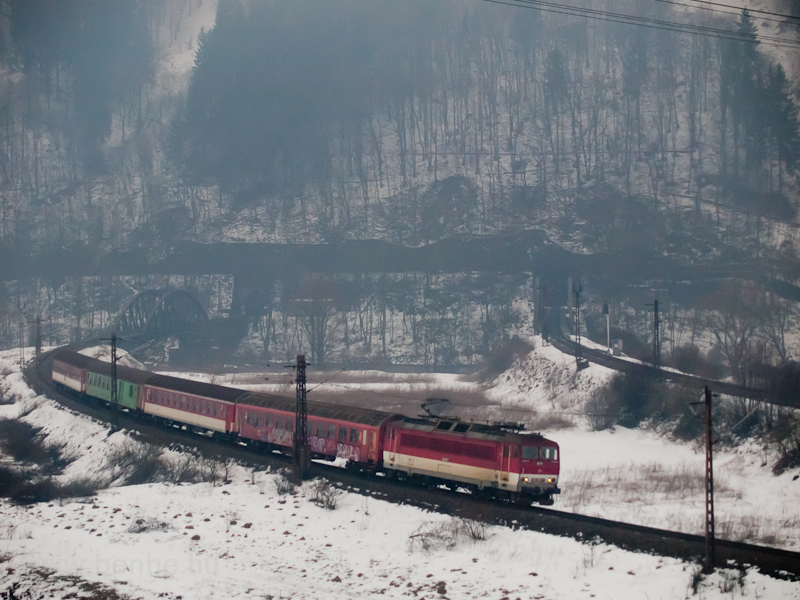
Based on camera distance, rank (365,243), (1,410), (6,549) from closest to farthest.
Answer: (6,549) < (1,410) < (365,243)

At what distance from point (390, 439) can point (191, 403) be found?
21015 millimetres

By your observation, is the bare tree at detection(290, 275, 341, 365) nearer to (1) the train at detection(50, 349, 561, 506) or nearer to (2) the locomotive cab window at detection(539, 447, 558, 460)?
(1) the train at detection(50, 349, 561, 506)

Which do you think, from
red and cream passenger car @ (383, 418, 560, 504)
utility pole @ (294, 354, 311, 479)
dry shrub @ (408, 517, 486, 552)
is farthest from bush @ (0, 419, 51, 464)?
dry shrub @ (408, 517, 486, 552)

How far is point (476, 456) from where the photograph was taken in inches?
1255

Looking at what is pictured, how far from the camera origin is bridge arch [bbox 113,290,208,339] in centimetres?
11338

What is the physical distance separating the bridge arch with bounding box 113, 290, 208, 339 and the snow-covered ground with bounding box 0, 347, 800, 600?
231 feet

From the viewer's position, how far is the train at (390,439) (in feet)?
102

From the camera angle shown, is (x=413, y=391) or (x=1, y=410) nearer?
(x=1, y=410)

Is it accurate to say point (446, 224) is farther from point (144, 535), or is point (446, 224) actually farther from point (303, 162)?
point (144, 535)

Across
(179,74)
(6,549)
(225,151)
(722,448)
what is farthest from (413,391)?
(179,74)

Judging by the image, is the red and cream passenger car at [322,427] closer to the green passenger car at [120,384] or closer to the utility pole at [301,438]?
the utility pole at [301,438]

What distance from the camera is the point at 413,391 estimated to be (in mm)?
81438

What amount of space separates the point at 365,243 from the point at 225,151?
44.5m

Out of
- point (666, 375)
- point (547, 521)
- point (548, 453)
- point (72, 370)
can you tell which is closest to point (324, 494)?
point (548, 453)
